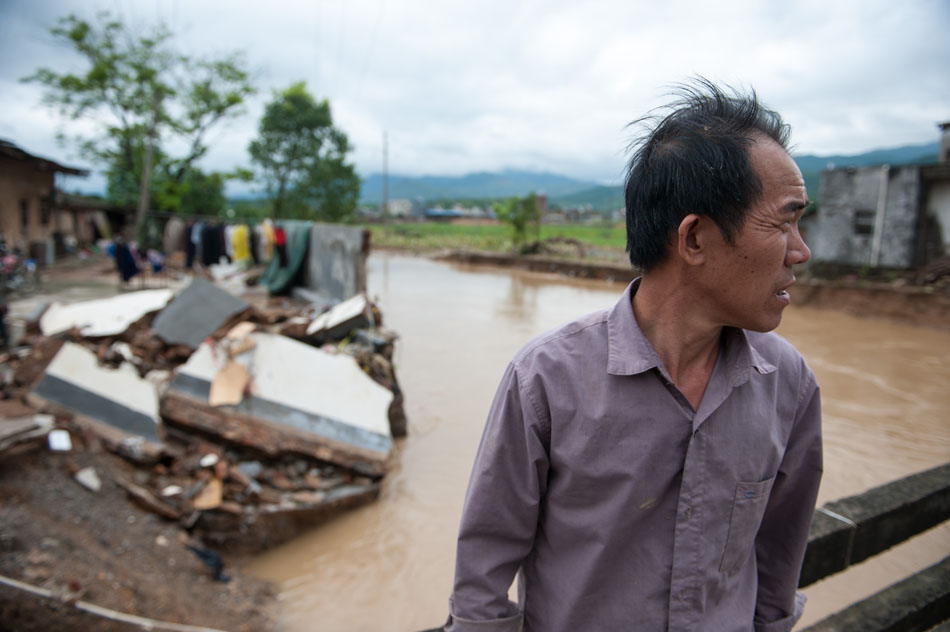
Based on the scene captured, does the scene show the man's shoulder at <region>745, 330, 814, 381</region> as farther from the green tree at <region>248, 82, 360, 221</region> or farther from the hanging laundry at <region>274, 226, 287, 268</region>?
the green tree at <region>248, 82, 360, 221</region>

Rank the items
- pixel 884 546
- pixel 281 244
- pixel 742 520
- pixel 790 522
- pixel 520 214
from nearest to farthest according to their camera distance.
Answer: pixel 742 520 → pixel 790 522 → pixel 884 546 → pixel 281 244 → pixel 520 214

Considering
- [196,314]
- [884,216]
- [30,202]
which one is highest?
[884,216]

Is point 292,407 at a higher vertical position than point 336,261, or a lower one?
lower

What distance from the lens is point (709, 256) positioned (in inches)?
41.6

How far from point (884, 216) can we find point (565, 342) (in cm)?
1861

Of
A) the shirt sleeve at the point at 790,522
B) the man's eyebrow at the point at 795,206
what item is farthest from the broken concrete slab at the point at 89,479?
the man's eyebrow at the point at 795,206

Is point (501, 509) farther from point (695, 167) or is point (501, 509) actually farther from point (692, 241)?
point (695, 167)

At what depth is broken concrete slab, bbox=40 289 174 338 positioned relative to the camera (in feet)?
19.6

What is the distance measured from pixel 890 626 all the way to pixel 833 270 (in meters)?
18.1

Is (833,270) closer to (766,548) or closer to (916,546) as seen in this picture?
(916,546)

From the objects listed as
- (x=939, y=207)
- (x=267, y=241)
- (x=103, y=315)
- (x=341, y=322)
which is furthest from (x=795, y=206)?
(x=939, y=207)

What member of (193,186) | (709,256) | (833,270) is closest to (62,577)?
(709,256)

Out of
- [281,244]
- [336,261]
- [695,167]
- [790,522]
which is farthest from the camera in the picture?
[281,244]

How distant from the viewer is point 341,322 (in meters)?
6.66
